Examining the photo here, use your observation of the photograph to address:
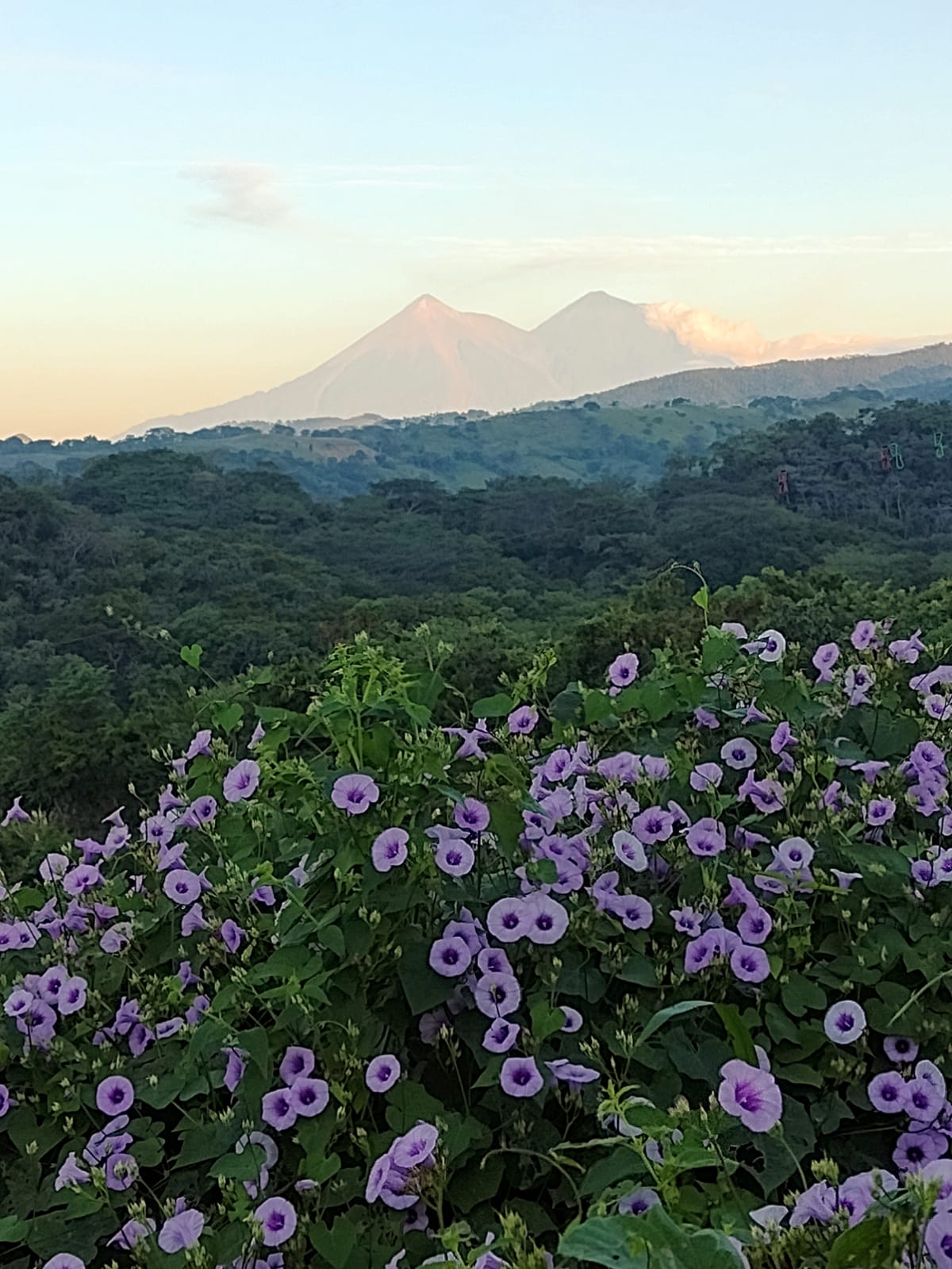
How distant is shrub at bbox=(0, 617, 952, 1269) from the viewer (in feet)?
4.11

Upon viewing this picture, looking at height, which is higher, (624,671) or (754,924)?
(624,671)

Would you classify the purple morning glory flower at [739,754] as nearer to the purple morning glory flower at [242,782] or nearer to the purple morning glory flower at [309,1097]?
the purple morning glory flower at [242,782]

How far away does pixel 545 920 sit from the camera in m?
1.42

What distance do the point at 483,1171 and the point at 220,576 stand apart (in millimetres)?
24404

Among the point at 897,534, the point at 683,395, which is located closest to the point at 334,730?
the point at 897,534

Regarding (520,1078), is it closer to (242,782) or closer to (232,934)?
(232,934)

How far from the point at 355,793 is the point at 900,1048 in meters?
0.71

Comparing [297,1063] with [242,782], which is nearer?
[297,1063]

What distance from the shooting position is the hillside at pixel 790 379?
313 ft

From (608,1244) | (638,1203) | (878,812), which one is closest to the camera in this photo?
(608,1244)

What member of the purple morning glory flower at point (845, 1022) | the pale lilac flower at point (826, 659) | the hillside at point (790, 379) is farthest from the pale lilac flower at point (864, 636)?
the hillside at point (790, 379)

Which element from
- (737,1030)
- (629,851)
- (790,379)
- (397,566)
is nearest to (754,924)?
(629,851)

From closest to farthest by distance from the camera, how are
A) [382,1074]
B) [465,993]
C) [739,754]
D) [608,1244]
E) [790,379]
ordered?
[608,1244]
[382,1074]
[465,993]
[739,754]
[790,379]

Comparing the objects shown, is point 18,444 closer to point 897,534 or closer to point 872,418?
point 872,418
